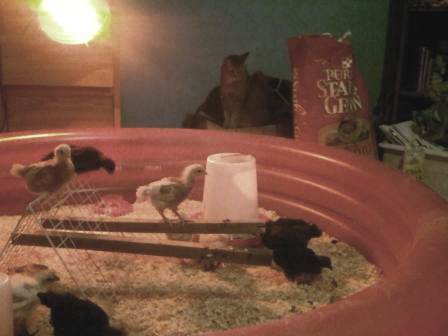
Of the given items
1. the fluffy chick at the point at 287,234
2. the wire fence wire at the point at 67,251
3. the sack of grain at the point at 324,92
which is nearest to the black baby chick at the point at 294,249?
the fluffy chick at the point at 287,234

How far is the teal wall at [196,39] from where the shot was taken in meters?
2.27

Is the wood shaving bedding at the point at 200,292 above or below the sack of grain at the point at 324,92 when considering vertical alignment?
below

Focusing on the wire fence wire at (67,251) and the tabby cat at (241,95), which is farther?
the tabby cat at (241,95)

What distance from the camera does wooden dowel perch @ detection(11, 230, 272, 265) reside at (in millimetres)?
952

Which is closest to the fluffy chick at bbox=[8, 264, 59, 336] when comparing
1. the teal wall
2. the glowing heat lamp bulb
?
the glowing heat lamp bulb

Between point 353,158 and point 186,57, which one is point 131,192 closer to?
point 353,158

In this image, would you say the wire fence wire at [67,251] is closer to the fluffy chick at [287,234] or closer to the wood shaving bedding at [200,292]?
the wood shaving bedding at [200,292]

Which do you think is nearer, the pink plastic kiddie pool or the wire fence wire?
the pink plastic kiddie pool

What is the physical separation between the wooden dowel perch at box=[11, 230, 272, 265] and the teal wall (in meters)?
1.38

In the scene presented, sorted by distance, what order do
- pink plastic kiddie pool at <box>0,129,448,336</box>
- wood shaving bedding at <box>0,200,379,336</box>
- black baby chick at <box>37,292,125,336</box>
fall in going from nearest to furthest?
pink plastic kiddie pool at <box>0,129,448,336</box> < black baby chick at <box>37,292,125,336</box> < wood shaving bedding at <box>0,200,379,336</box>

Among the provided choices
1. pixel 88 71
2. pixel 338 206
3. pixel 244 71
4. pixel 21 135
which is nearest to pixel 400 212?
pixel 338 206

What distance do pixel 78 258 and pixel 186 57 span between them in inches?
54.0

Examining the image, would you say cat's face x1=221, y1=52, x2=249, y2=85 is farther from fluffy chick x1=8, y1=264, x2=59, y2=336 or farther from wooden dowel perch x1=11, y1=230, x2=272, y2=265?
fluffy chick x1=8, y1=264, x2=59, y2=336

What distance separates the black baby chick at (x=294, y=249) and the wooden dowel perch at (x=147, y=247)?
5cm
